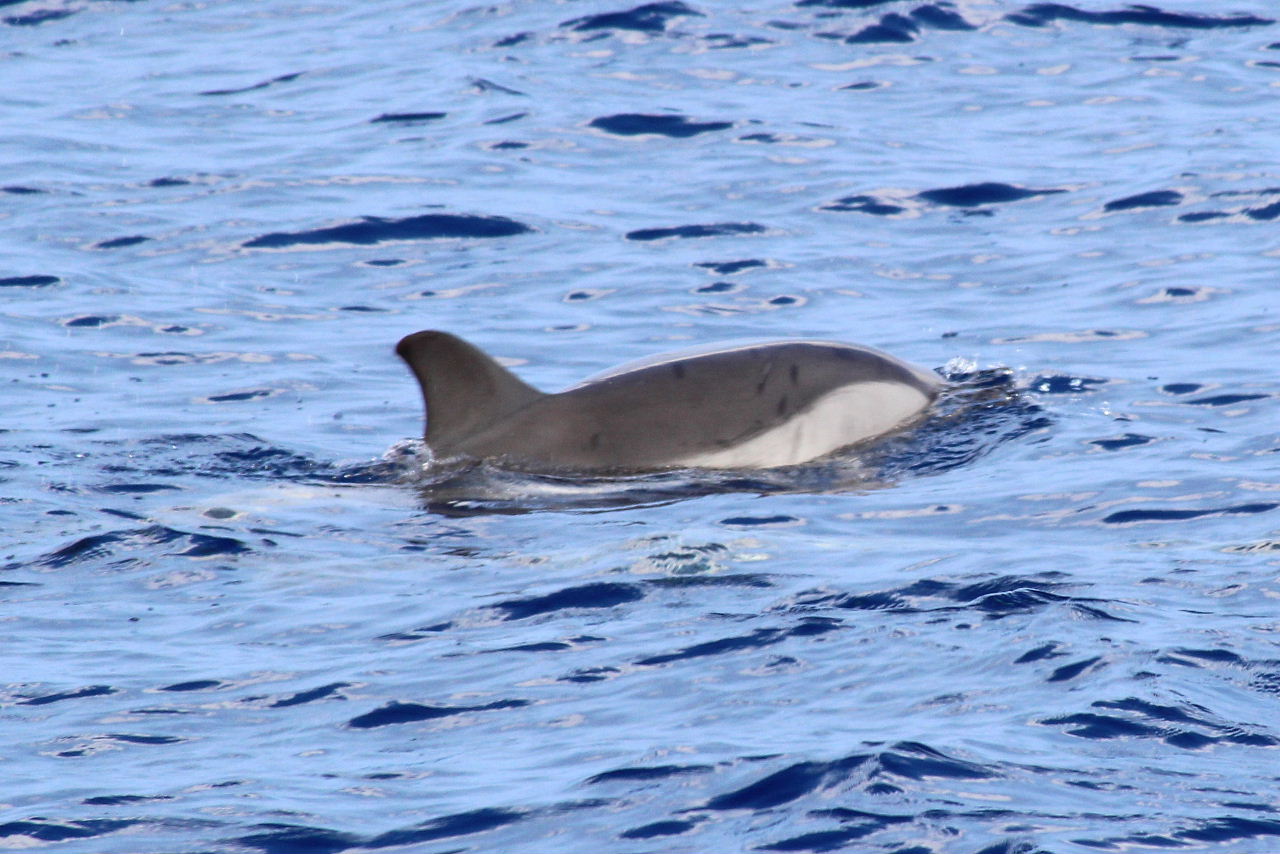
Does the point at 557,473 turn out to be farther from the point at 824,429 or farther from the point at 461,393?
the point at 824,429

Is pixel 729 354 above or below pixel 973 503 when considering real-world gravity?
above

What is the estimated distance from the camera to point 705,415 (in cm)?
1058

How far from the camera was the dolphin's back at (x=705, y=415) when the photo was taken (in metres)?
10.4

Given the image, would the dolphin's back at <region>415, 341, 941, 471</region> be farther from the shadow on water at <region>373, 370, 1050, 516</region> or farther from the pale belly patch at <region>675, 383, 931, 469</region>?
the shadow on water at <region>373, 370, 1050, 516</region>

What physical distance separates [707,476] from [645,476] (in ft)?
1.14

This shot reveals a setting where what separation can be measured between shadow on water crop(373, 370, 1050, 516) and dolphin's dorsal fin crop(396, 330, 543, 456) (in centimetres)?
22

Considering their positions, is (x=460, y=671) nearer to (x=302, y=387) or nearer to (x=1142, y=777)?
(x=1142, y=777)

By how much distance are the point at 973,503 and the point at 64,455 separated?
5.38 meters

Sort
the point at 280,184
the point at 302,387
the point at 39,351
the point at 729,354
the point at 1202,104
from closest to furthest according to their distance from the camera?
the point at 729,354, the point at 302,387, the point at 39,351, the point at 280,184, the point at 1202,104

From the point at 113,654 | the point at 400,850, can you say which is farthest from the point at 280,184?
the point at 400,850

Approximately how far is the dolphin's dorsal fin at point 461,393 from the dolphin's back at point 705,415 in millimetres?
23

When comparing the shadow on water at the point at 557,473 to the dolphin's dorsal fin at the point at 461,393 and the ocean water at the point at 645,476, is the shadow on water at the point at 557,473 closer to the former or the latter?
Result: the ocean water at the point at 645,476

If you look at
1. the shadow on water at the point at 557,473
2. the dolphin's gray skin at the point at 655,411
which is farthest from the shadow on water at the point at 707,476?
the dolphin's gray skin at the point at 655,411

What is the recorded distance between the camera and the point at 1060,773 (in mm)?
6277
